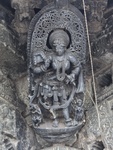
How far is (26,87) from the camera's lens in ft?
10.6

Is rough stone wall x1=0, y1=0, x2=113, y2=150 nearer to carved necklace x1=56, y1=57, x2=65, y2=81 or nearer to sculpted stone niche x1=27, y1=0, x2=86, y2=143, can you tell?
sculpted stone niche x1=27, y1=0, x2=86, y2=143

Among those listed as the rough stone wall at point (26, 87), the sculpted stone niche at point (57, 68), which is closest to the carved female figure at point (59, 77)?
the sculpted stone niche at point (57, 68)

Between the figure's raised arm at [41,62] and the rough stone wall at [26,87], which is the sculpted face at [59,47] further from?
the rough stone wall at [26,87]

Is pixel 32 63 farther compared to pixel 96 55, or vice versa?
pixel 96 55

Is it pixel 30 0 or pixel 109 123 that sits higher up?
pixel 30 0

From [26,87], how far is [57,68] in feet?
1.14

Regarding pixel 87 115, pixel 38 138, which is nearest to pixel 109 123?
pixel 87 115

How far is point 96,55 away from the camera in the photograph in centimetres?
317

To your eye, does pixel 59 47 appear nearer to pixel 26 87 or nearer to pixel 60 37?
pixel 60 37

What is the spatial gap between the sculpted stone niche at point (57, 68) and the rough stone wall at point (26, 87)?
0.09m

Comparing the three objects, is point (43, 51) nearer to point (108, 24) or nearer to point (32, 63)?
point (32, 63)

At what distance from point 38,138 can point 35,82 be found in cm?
30

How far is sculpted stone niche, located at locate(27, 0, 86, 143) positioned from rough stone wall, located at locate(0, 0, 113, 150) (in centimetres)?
9

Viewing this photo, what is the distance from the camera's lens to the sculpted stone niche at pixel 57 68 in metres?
2.93
